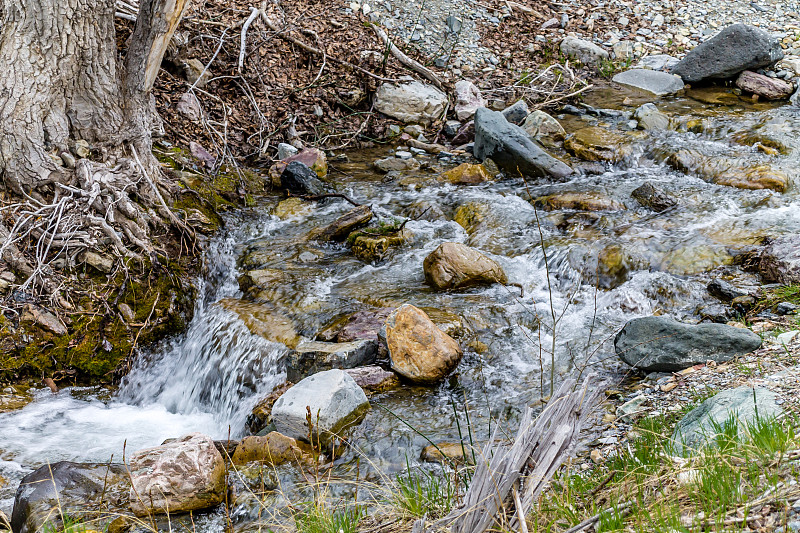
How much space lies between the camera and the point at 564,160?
7.14 metres

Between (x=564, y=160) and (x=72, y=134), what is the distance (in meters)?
5.00

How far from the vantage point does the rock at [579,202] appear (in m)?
6.05

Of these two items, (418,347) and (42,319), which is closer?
(418,347)

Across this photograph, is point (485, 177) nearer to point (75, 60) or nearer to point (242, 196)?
point (242, 196)

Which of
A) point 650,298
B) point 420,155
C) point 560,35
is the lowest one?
point 650,298

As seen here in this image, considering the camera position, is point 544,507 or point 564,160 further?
point 564,160

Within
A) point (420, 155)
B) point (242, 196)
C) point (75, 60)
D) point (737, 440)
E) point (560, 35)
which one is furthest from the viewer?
point (560, 35)

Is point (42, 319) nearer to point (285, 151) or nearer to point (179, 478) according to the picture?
point (179, 478)

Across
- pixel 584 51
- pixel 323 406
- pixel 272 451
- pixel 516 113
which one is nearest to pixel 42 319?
pixel 272 451

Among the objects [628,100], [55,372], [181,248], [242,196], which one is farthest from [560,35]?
[55,372]

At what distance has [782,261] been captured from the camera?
4.51 metres

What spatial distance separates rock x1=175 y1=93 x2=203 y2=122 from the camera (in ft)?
22.2

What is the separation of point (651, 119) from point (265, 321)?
5.60 meters

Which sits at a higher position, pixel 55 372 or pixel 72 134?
pixel 72 134
